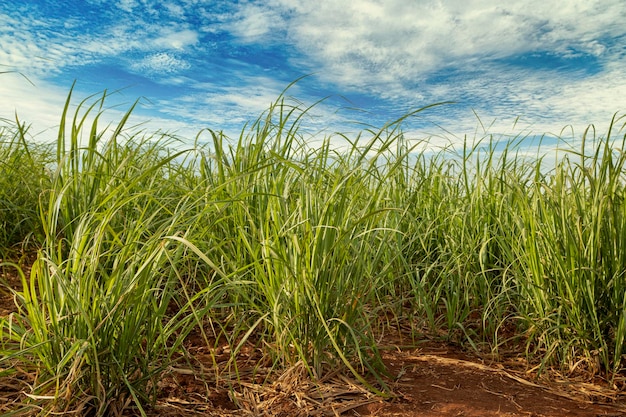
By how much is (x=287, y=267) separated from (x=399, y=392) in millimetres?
646

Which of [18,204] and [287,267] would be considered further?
[18,204]

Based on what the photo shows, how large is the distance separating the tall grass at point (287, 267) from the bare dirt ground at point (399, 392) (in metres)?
0.08

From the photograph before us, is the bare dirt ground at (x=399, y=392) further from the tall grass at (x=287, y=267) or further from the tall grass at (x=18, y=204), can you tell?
the tall grass at (x=18, y=204)

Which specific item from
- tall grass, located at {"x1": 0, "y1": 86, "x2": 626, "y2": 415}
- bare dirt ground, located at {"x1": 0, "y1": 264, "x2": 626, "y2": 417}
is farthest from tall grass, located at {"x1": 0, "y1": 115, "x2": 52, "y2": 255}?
bare dirt ground, located at {"x1": 0, "y1": 264, "x2": 626, "y2": 417}

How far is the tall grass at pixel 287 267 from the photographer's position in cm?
156

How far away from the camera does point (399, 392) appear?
6.17 ft

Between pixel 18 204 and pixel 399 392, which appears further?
pixel 18 204

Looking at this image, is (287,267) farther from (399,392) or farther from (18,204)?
(18,204)

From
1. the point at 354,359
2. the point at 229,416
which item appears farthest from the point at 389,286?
the point at 229,416

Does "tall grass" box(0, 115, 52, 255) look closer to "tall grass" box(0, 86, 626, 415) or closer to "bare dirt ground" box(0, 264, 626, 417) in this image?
"tall grass" box(0, 86, 626, 415)

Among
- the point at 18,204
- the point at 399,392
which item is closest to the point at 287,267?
the point at 399,392

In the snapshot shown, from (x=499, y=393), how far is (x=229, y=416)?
1035 mm

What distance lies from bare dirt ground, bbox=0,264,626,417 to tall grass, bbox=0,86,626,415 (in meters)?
0.08

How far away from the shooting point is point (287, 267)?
1706 millimetres
